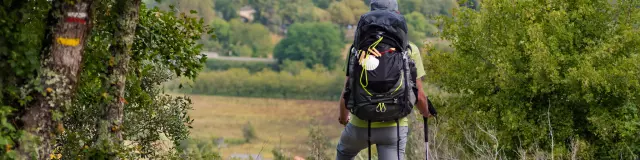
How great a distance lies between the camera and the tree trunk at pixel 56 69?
15.2ft

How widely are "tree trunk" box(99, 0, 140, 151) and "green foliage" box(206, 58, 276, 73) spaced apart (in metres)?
89.3

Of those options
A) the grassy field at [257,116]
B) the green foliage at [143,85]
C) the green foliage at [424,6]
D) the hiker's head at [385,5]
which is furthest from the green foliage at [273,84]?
the hiker's head at [385,5]

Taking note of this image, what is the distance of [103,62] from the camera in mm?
5664

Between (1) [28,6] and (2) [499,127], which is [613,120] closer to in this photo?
(2) [499,127]

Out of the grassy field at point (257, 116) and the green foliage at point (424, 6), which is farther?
the green foliage at point (424, 6)

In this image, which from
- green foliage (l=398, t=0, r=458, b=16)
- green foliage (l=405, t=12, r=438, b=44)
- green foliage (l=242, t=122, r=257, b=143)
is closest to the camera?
green foliage (l=405, t=12, r=438, b=44)

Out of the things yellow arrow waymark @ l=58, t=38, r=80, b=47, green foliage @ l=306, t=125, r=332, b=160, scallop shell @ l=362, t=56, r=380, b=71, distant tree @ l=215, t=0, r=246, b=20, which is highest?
distant tree @ l=215, t=0, r=246, b=20

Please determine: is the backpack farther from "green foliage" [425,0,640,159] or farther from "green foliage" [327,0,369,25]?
"green foliage" [327,0,369,25]

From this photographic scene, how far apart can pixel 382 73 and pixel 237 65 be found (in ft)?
319

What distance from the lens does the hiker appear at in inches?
196

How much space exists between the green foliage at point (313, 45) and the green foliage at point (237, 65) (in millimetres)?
2388

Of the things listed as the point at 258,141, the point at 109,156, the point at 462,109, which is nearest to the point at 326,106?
the point at 258,141

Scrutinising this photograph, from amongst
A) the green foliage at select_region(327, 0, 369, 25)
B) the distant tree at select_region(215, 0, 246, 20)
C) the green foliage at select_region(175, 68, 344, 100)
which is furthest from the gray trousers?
the distant tree at select_region(215, 0, 246, 20)

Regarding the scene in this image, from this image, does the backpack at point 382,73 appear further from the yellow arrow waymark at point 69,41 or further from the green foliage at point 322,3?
the green foliage at point 322,3
